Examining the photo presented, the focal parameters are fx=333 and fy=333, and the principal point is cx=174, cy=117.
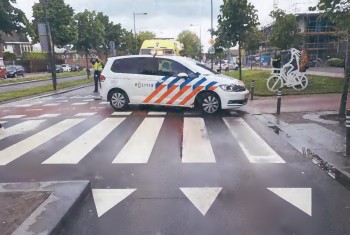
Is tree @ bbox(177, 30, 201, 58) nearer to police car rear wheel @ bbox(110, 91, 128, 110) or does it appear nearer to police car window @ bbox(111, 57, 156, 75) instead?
police car window @ bbox(111, 57, 156, 75)

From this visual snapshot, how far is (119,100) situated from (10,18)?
2806cm

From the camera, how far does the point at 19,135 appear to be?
826 cm

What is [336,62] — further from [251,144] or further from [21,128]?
[21,128]

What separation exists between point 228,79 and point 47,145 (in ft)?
19.3

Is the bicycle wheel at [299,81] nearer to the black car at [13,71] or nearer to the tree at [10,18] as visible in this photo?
the tree at [10,18]

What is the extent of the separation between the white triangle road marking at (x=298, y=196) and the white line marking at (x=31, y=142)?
4.76m

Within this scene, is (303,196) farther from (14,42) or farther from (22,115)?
(14,42)

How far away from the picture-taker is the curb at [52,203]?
349 cm

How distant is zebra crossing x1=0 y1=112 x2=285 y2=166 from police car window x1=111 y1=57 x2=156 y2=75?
157 centimetres

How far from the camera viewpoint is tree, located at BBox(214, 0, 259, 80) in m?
20.0

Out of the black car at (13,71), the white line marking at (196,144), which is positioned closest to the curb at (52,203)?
the white line marking at (196,144)

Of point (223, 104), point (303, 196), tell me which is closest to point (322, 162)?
point (303, 196)

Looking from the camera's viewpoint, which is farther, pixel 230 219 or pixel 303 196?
pixel 303 196

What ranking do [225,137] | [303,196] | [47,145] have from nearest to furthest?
1. [303,196]
2. [47,145]
3. [225,137]
